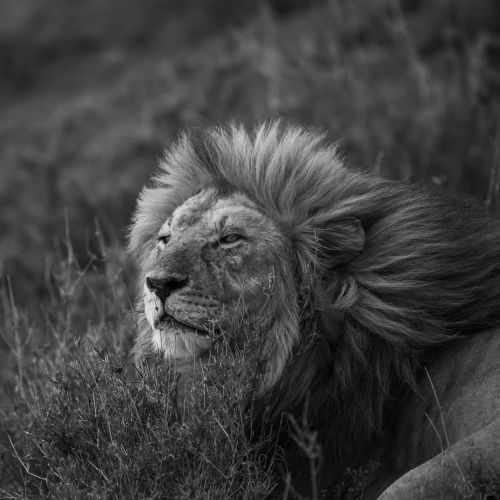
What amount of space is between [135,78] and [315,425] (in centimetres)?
1056

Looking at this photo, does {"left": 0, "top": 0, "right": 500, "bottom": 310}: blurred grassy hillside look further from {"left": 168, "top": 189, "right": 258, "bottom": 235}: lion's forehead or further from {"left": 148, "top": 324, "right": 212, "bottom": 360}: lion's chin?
{"left": 148, "top": 324, "right": 212, "bottom": 360}: lion's chin

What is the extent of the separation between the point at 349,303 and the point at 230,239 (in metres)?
0.59

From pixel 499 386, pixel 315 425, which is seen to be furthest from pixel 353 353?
pixel 499 386

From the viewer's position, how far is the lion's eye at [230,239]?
14.8 ft

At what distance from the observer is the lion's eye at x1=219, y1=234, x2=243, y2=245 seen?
4.52 metres

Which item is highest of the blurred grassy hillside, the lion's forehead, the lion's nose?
the lion's forehead

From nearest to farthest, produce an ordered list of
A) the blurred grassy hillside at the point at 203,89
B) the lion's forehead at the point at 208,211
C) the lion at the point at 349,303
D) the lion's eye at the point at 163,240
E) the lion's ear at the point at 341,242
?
the lion at the point at 349,303 → the lion's ear at the point at 341,242 → the lion's forehead at the point at 208,211 → the lion's eye at the point at 163,240 → the blurred grassy hillside at the point at 203,89

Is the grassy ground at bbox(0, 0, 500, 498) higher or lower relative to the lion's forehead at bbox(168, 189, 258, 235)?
lower

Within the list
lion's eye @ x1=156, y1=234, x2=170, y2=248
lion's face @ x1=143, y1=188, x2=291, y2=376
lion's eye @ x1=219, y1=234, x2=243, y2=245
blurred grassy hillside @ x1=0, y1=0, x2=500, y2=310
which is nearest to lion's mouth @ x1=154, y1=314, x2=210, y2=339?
lion's face @ x1=143, y1=188, x2=291, y2=376

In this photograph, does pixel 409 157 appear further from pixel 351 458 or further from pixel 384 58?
pixel 351 458

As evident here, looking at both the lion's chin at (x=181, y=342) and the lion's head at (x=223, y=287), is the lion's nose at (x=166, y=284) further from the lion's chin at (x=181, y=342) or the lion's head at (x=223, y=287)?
the lion's chin at (x=181, y=342)

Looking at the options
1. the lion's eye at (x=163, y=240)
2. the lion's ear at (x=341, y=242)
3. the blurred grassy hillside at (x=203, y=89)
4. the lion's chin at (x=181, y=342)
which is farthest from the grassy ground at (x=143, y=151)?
the lion's ear at (x=341, y=242)

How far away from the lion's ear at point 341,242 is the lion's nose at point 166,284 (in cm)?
61

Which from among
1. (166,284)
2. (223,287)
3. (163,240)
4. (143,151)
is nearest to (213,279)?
(223,287)
